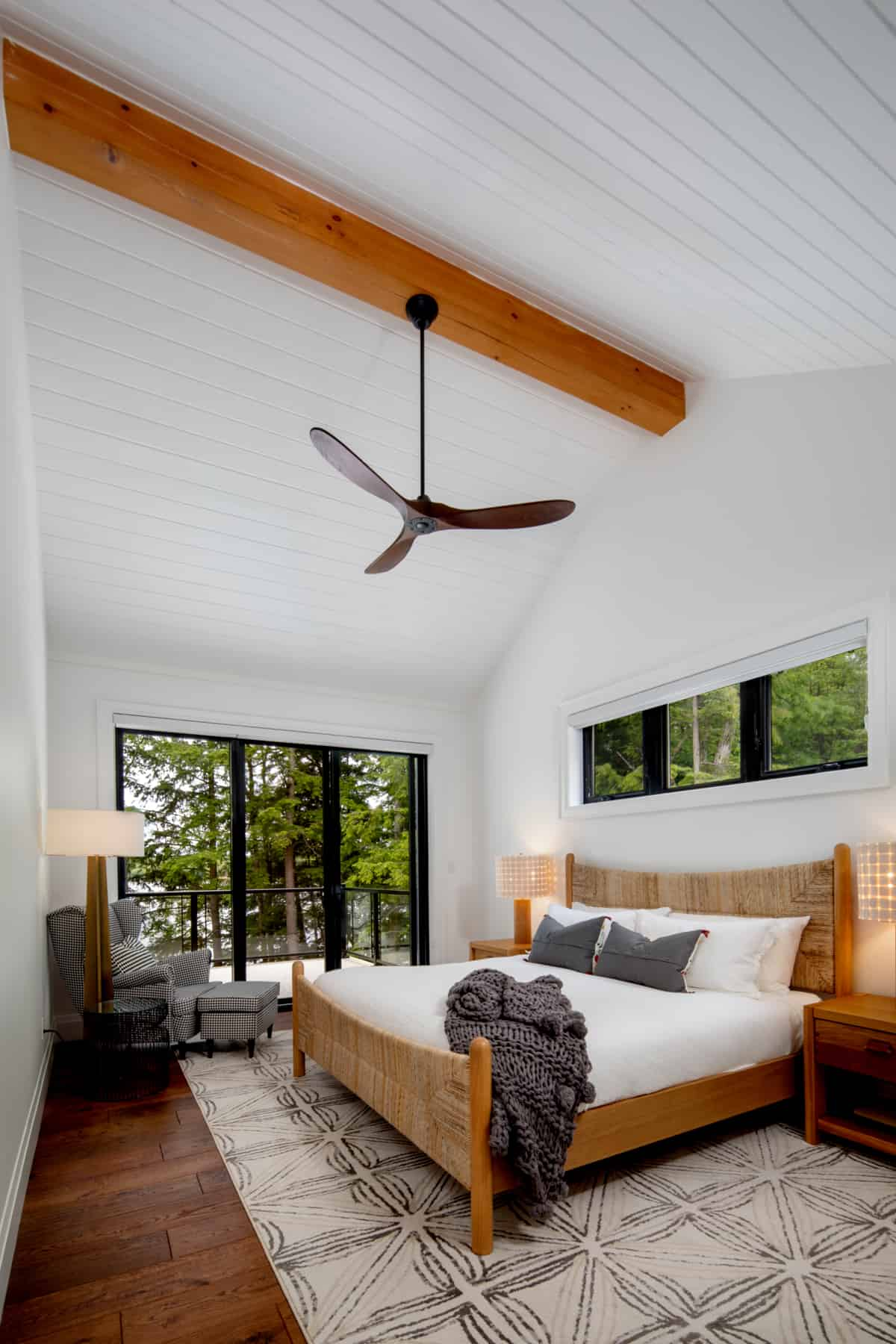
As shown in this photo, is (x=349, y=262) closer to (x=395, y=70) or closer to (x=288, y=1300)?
(x=395, y=70)

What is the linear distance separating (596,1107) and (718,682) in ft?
7.88

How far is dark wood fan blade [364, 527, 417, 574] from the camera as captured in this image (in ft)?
11.3

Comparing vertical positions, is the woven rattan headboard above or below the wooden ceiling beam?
below

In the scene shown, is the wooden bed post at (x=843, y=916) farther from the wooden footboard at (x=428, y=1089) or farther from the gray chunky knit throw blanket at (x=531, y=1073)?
the wooden footboard at (x=428, y=1089)

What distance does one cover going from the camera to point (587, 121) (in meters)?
2.35

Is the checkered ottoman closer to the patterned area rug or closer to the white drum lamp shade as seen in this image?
the white drum lamp shade

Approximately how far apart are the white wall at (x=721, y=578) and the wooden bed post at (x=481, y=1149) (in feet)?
6.27

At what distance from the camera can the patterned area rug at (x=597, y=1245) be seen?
198 cm

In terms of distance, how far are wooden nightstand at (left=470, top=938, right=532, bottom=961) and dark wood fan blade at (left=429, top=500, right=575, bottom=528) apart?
2699 mm

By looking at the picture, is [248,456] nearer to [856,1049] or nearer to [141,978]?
[141,978]

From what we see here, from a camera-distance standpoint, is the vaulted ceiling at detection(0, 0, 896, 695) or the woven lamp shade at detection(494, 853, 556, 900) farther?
the woven lamp shade at detection(494, 853, 556, 900)

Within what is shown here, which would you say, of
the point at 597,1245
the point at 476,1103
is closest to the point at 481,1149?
the point at 476,1103

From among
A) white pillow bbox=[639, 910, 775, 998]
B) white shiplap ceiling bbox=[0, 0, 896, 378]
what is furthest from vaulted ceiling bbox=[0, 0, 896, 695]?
white pillow bbox=[639, 910, 775, 998]

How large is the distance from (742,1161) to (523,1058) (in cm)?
108
